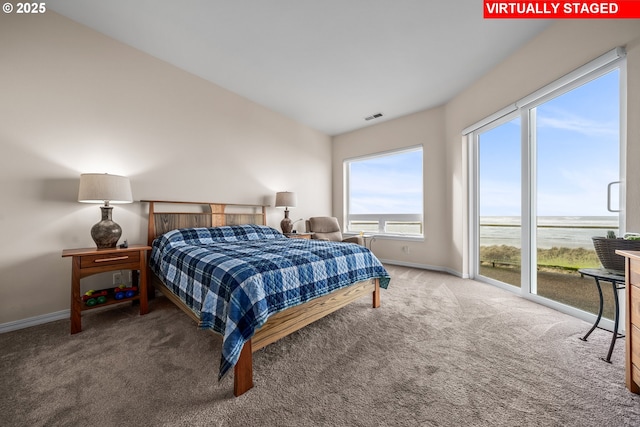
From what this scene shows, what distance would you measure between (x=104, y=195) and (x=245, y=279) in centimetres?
170

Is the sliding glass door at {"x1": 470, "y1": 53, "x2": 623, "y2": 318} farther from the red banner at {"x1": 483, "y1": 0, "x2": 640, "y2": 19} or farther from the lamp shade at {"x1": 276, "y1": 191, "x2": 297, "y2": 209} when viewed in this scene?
the lamp shade at {"x1": 276, "y1": 191, "x2": 297, "y2": 209}

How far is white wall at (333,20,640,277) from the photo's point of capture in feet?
5.51

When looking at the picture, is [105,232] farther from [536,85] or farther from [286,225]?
[536,85]

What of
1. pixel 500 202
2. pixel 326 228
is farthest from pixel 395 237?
pixel 500 202

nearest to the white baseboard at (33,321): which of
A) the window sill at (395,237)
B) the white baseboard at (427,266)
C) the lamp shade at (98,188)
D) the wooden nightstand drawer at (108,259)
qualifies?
the wooden nightstand drawer at (108,259)

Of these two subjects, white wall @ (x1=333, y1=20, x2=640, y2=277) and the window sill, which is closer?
white wall @ (x1=333, y1=20, x2=640, y2=277)

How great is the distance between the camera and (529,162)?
2521mm

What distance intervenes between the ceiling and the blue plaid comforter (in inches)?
83.4

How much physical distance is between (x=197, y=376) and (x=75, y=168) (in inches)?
92.1

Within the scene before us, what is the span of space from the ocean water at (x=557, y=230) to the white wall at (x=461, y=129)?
0.33 metres

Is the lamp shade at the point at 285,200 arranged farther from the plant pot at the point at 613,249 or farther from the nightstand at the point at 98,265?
the plant pot at the point at 613,249

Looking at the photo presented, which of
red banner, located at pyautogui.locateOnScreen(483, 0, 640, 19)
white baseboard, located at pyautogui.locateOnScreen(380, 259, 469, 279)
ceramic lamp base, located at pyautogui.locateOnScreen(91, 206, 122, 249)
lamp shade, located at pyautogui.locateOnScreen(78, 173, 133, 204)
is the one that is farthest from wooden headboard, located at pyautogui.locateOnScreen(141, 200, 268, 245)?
red banner, located at pyautogui.locateOnScreen(483, 0, 640, 19)

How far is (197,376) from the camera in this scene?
138 centimetres

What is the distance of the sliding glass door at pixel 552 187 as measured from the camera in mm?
1957
